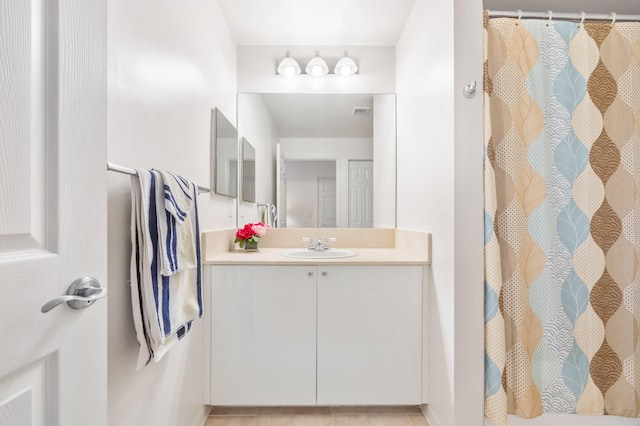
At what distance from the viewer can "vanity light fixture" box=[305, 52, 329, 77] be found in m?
2.36

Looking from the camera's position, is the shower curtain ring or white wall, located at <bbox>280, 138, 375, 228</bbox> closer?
the shower curtain ring

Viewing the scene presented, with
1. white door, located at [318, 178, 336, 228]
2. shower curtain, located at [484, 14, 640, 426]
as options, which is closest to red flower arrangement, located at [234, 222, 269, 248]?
white door, located at [318, 178, 336, 228]

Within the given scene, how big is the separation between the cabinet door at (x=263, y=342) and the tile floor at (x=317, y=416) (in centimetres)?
10

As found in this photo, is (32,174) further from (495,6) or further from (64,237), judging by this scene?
(495,6)

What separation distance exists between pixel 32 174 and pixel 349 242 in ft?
6.68

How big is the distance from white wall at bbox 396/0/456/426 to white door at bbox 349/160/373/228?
1.14 feet

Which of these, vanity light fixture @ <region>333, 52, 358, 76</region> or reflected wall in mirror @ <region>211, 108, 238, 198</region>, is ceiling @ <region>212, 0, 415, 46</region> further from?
reflected wall in mirror @ <region>211, 108, 238, 198</region>

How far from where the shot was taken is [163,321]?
1.07 meters

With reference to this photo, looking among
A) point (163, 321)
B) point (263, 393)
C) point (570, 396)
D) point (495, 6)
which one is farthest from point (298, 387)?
point (495, 6)

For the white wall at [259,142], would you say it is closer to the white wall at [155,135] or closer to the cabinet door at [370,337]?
the white wall at [155,135]

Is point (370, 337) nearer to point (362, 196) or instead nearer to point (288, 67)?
point (362, 196)

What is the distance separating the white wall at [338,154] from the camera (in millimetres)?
2469

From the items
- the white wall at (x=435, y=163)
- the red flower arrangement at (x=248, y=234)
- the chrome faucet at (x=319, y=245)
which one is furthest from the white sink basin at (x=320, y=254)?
the white wall at (x=435, y=163)

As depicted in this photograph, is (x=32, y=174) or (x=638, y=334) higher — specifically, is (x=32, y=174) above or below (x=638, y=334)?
above
